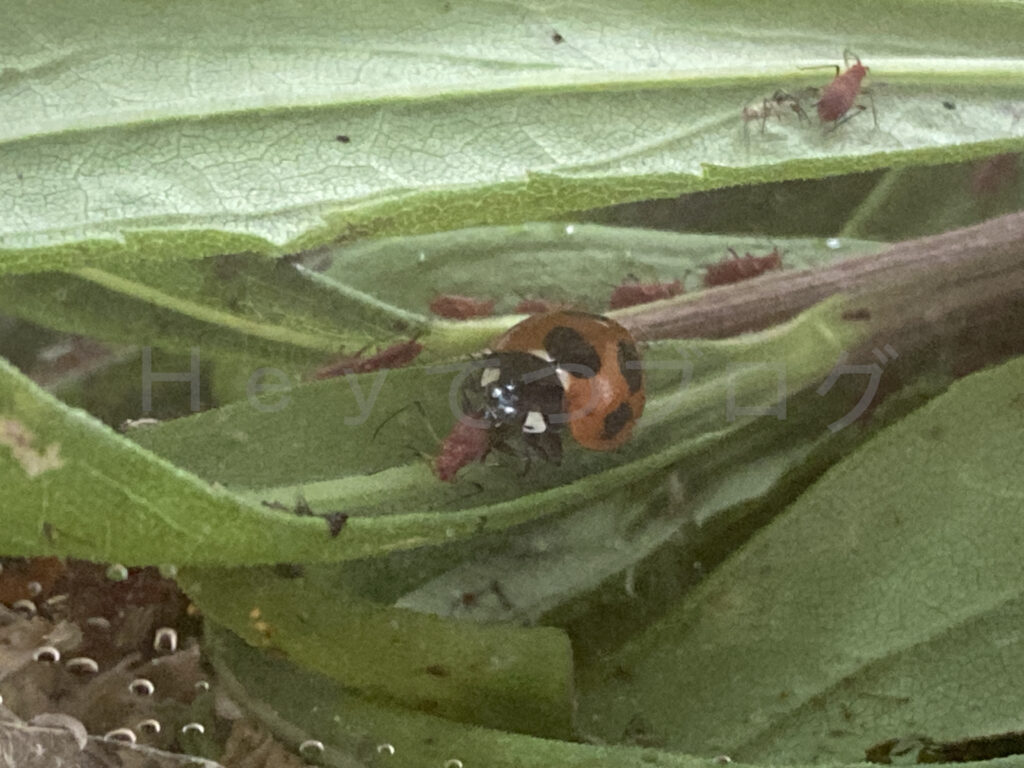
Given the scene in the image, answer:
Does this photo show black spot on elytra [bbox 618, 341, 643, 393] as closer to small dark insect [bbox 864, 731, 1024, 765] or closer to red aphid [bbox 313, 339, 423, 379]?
red aphid [bbox 313, 339, 423, 379]

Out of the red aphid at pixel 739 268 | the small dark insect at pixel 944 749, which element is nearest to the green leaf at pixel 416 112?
the red aphid at pixel 739 268

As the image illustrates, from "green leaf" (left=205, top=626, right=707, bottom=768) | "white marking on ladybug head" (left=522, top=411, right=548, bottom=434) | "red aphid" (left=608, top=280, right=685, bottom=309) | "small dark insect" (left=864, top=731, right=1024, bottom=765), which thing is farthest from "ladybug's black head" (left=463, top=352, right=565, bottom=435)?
"small dark insect" (left=864, top=731, right=1024, bottom=765)

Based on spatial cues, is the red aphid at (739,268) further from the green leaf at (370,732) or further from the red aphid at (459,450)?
the green leaf at (370,732)

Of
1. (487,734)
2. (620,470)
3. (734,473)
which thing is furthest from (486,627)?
(734,473)

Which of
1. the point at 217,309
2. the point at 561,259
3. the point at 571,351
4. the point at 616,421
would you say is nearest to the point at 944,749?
the point at 616,421

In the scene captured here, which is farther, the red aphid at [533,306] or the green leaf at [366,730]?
the red aphid at [533,306]

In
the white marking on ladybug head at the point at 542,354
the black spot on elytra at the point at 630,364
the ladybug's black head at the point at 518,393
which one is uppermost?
the black spot on elytra at the point at 630,364

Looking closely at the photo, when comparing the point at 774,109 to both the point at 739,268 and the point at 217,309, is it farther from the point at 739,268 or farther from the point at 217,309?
the point at 217,309

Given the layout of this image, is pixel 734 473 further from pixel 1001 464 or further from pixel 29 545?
pixel 29 545
